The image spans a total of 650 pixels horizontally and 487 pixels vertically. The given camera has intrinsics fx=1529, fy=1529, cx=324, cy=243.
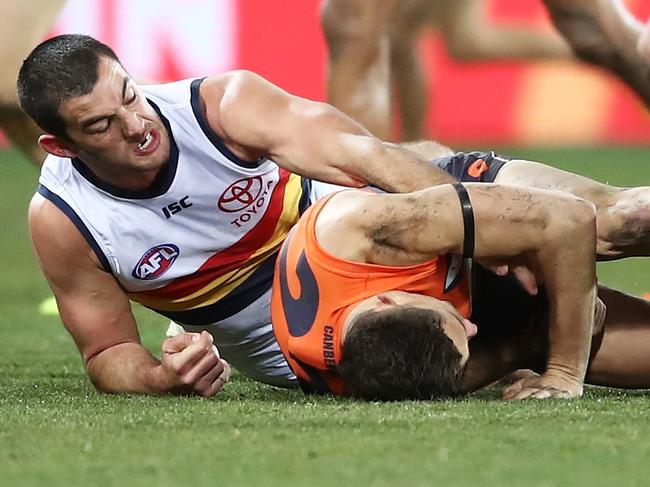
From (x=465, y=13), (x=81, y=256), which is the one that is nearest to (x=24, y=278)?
(x=465, y=13)

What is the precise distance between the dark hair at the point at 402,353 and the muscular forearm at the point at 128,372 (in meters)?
0.59

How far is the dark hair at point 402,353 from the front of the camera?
346 cm

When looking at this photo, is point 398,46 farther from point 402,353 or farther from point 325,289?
point 402,353

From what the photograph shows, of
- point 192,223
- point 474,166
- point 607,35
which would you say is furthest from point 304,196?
point 607,35

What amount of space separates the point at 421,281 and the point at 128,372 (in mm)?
881

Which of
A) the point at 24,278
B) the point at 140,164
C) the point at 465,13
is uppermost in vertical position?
the point at 140,164

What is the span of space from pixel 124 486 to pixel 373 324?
94 centimetres

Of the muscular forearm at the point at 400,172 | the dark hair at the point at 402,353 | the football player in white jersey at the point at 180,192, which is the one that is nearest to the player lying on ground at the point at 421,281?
the dark hair at the point at 402,353

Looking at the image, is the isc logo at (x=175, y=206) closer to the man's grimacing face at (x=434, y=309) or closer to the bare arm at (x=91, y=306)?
the bare arm at (x=91, y=306)

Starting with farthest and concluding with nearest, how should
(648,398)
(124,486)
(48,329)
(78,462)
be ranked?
1. (48,329)
2. (648,398)
3. (78,462)
4. (124,486)

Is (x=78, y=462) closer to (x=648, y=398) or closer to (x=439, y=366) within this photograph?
(x=439, y=366)

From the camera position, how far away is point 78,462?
2928 millimetres

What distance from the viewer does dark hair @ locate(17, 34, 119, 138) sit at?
3.89 m

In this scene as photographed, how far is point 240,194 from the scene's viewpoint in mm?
4191
